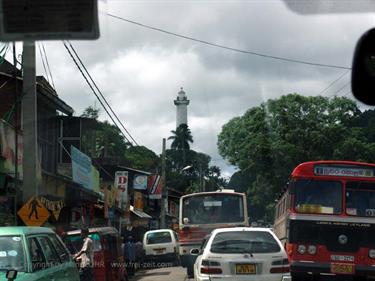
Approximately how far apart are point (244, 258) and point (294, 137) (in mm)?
31606

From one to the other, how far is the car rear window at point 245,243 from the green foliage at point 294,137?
97.5 ft

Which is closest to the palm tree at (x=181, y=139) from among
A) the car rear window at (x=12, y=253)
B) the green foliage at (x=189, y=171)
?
the green foliage at (x=189, y=171)

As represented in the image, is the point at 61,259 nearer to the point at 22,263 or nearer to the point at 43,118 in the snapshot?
the point at 22,263

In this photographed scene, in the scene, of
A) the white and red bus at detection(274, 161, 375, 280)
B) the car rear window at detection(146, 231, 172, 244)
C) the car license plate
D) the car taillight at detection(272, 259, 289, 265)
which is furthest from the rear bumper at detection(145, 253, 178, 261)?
the car taillight at detection(272, 259, 289, 265)

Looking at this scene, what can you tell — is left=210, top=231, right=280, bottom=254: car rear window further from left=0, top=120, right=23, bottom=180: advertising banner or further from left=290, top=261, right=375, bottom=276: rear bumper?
left=0, top=120, right=23, bottom=180: advertising banner

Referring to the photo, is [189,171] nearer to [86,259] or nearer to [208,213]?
[208,213]

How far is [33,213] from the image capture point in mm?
13484

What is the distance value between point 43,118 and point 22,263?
13.2m

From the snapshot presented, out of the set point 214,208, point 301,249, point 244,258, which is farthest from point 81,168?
point 244,258

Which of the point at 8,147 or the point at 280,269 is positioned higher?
the point at 8,147

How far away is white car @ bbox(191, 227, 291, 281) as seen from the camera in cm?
1283

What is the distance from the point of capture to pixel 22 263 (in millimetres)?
8875

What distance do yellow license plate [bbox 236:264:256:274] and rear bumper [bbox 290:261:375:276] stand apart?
2659mm

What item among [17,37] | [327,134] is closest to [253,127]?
[327,134]
